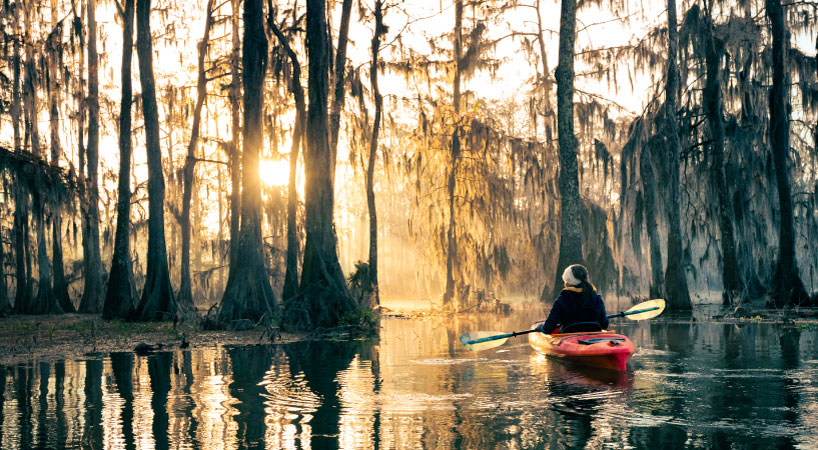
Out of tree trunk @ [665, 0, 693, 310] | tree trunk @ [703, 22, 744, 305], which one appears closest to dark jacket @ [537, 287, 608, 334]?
tree trunk @ [665, 0, 693, 310]

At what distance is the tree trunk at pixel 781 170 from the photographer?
2020cm

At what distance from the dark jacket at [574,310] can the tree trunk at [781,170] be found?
1183 cm

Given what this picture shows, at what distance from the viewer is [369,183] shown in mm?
27516

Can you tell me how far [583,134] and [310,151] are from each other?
1350 cm

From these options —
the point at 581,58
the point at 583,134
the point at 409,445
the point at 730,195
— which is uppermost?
the point at 581,58

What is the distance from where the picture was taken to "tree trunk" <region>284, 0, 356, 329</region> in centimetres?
1717

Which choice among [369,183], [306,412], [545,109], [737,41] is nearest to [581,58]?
[545,109]

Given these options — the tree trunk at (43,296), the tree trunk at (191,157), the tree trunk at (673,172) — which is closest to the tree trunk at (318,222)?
the tree trunk at (673,172)

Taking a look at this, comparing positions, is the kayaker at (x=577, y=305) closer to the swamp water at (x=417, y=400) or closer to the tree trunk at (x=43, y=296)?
the swamp water at (x=417, y=400)

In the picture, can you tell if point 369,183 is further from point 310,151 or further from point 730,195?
point 730,195

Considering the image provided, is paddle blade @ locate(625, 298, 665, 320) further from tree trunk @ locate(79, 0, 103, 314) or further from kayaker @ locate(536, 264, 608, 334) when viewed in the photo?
tree trunk @ locate(79, 0, 103, 314)

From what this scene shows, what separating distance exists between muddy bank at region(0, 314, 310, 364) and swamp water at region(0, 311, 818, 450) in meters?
1.05

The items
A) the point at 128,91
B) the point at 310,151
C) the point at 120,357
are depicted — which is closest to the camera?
the point at 120,357

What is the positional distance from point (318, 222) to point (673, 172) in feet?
33.7
